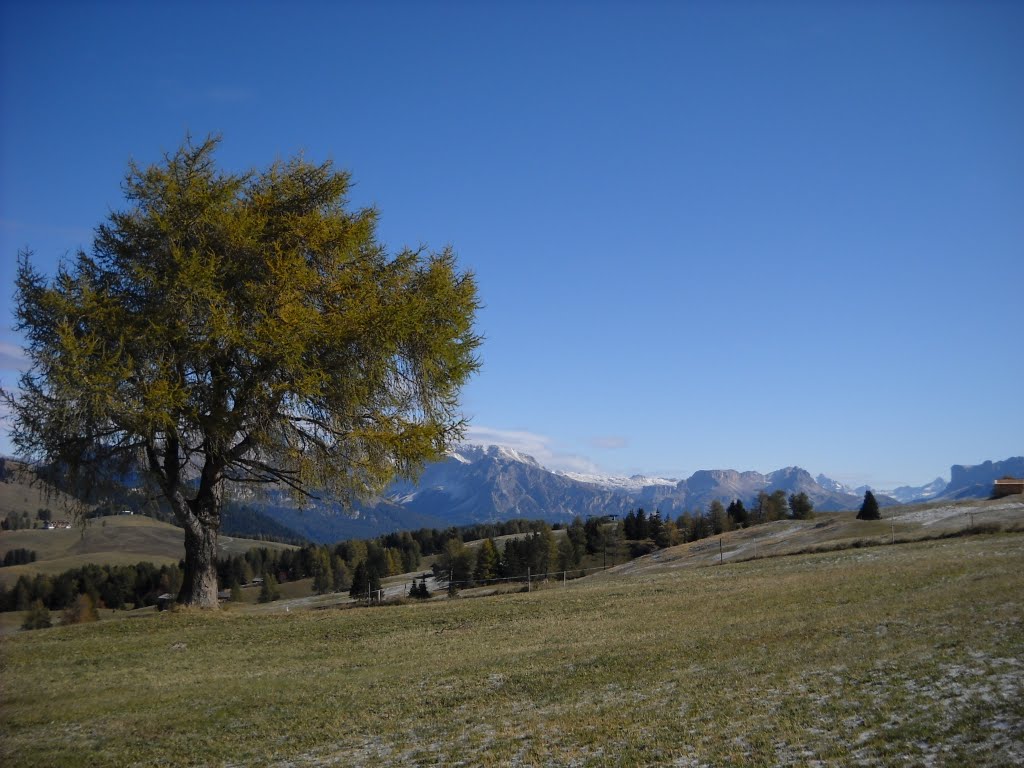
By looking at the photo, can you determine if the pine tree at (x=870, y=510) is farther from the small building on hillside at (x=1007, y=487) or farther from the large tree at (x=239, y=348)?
the large tree at (x=239, y=348)

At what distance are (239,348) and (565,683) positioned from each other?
624 inches

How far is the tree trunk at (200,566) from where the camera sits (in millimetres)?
26781

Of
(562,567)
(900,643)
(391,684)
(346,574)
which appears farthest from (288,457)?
(346,574)

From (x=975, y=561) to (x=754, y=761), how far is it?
2127cm

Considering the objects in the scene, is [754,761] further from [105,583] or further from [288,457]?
[105,583]

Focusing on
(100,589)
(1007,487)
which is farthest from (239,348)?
(100,589)

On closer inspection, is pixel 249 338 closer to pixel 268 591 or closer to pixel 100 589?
pixel 268 591

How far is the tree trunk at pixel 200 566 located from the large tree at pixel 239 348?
0.24 ft

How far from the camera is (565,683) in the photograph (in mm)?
15555

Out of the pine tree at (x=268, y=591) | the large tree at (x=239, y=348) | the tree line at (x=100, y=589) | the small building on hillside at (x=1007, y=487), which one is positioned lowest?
the pine tree at (x=268, y=591)

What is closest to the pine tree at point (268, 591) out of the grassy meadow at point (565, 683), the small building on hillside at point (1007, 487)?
the small building on hillside at point (1007, 487)

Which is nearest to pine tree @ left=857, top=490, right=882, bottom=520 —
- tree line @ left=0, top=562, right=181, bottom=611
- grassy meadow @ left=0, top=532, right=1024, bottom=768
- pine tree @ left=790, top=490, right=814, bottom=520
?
pine tree @ left=790, top=490, right=814, bottom=520

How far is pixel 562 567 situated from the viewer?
10788 cm

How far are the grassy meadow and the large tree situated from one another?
549cm
